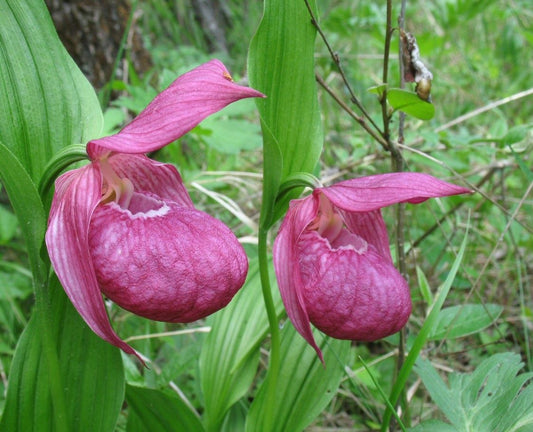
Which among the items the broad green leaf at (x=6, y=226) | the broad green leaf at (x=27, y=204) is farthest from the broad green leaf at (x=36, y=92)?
the broad green leaf at (x=6, y=226)

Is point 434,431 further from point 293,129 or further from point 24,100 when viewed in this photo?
point 24,100

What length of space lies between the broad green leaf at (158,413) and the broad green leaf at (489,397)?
48 centimetres

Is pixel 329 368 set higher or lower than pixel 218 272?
lower

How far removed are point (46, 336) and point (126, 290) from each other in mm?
225

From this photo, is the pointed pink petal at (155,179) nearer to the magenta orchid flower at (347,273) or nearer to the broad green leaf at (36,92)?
the broad green leaf at (36,92)

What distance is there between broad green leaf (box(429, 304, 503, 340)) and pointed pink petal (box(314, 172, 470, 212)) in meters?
0.49

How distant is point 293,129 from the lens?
1104mm

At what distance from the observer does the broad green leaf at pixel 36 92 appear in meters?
0.97

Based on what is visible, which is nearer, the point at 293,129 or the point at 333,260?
the point at 333,260

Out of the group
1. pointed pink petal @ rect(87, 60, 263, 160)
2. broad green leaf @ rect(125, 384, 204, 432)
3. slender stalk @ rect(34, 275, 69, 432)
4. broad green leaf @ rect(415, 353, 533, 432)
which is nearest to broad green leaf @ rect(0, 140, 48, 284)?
slender stalk @ rect(34, 275, 69, 432)

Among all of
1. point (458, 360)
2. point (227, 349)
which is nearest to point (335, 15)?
point (458, 360)

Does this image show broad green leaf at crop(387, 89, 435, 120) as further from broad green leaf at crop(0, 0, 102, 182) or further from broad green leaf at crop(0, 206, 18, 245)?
broad green leaf at crop(0, 206, 18, 245)

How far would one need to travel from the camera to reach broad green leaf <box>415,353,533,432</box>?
875 mm

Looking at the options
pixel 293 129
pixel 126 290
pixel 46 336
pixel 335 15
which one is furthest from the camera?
pixel 335 15
